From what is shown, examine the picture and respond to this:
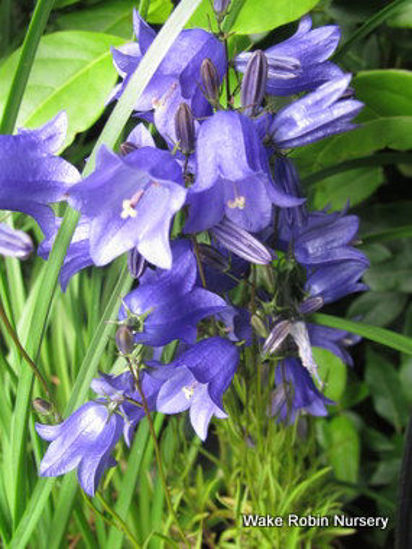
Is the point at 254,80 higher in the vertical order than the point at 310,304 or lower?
higher

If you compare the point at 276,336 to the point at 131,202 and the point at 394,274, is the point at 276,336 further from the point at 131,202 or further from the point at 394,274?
the point at 394,274

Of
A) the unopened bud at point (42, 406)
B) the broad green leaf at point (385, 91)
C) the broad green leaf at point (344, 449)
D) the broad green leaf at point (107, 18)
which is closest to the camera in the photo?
the unopened bud at point (42, 406)

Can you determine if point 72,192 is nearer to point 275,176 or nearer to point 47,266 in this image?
point 47,266

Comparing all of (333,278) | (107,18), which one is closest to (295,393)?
(333,278)

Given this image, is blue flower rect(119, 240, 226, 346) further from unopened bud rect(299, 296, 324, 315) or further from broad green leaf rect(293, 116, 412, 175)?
broad green leaf rect(293, 116, 412, 175)

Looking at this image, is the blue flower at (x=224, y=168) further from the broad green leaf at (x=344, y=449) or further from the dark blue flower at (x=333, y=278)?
the broad green leaf at (x=344, y=449)

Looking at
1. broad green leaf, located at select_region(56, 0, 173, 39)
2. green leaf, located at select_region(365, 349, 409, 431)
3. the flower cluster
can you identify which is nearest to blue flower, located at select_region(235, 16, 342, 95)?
the flower cluster

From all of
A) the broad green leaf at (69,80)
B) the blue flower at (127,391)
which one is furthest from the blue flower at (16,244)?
the broad green leaf at (69,80)

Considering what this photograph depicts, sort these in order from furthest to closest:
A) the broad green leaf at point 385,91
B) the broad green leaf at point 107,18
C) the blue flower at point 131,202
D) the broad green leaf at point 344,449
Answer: the broad green leaf at point 344,449
the broad green leaf at point 107,18
the broad green leaf at point 385,91
the blue flower at point 131,202
